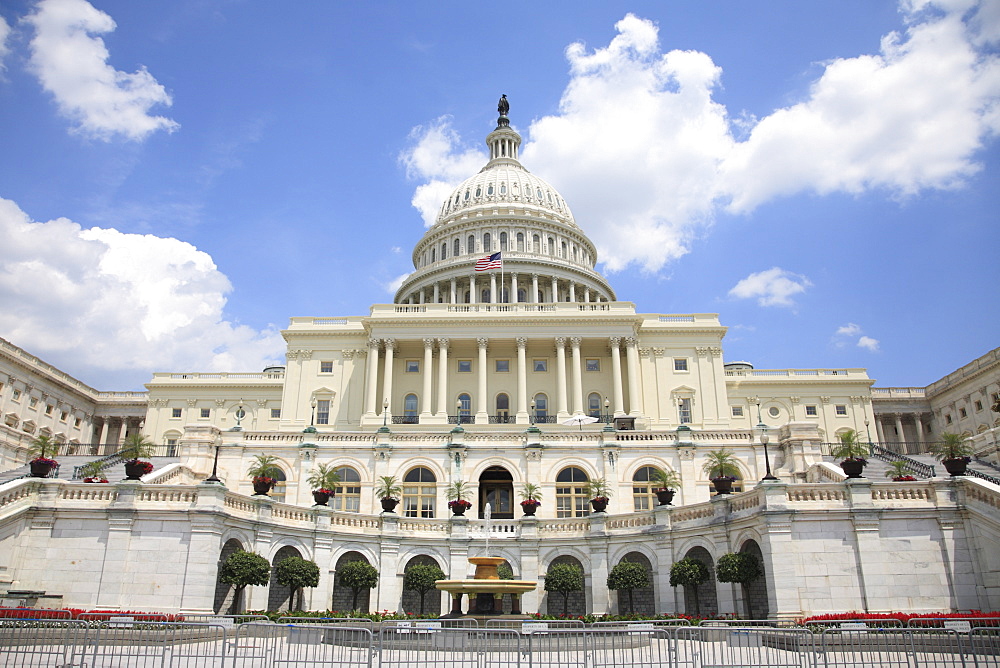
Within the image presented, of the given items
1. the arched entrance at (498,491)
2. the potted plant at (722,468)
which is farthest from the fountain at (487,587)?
the arched entrance at (498,491)

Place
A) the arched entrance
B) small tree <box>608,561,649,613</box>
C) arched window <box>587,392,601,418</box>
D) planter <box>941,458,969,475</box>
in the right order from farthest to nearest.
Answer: arched window <box>587,392,601,418</box>, the arched entrance, small tree <box>608,561,649,613</box>, planter <box>941,458,969,475</box>

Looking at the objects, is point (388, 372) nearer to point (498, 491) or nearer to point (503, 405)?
point (503, 405)

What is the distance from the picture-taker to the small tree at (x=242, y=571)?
31.1 metres

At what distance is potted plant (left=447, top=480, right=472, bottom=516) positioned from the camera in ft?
132

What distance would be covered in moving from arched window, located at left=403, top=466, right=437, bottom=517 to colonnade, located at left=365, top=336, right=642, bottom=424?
26.6 m

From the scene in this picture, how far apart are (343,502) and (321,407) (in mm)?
35058

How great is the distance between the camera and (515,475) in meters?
46.5

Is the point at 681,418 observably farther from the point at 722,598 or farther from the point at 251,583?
the point at 251,583

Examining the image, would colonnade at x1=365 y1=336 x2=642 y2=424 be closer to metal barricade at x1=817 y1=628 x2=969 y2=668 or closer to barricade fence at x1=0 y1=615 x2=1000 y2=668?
barricade fence at x1=0 y1=615 x2=1000 y2=668

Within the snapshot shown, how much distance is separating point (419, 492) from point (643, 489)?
13.5 metres

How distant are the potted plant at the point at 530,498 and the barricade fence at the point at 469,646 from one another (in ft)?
55.1

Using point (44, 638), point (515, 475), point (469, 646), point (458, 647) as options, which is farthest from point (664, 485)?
point (44, 638)

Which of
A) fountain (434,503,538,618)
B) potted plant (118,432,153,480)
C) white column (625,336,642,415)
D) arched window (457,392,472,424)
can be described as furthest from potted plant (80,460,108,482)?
white column (625,336,642,415)

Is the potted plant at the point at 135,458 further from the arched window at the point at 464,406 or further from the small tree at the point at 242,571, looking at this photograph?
the arched window at the point at 464,406
